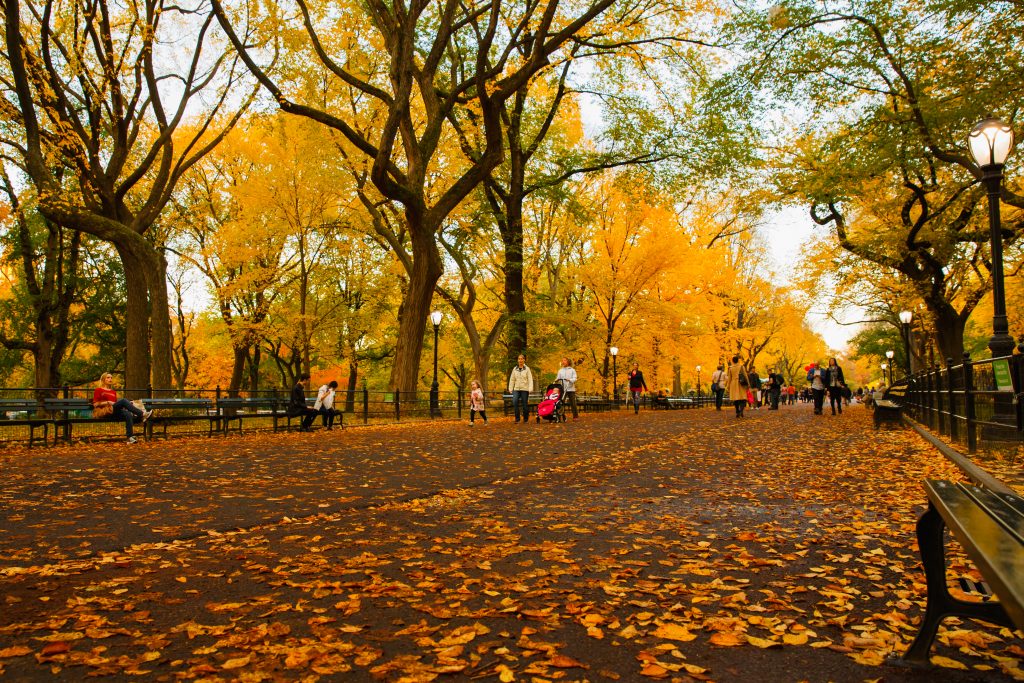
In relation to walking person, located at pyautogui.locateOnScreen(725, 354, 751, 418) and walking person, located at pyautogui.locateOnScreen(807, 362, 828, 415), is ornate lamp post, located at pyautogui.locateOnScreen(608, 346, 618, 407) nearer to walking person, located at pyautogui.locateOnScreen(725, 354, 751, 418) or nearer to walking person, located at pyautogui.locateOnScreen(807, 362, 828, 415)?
walking person, located at pyautogui.locateOnScreen(807, 362, 828, 415)

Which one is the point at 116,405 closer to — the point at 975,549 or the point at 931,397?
the point at 975,549

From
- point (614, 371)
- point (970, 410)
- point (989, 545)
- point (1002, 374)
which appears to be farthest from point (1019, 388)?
point (614, 371)

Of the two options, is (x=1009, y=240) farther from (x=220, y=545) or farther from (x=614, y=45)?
(x=220, y=545)

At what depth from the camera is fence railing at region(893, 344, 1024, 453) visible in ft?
21.5

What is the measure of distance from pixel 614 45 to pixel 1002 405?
16.1m

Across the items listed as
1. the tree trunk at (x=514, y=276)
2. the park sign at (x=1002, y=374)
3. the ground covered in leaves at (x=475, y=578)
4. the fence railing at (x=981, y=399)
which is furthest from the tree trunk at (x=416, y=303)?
the park sign at (x=1002, y=374)

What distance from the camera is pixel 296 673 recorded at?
109 inches

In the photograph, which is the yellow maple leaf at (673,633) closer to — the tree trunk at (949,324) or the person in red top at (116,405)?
the person in red top at (116,405)

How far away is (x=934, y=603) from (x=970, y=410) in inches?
287

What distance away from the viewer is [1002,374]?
686 cm

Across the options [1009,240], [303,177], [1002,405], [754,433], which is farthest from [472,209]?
[1002,405]

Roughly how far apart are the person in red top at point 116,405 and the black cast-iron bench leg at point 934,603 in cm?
1377

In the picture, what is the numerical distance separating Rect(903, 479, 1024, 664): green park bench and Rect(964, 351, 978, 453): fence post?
242 inches

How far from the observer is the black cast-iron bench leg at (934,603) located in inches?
103
